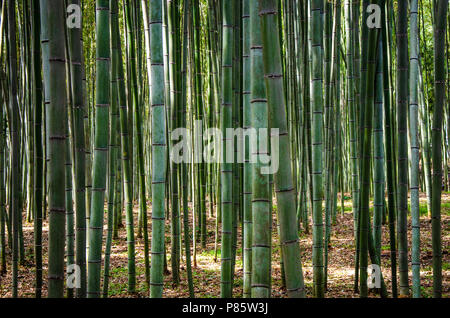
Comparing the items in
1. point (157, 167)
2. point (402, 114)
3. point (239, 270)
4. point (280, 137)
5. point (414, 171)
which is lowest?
point (239, 270)

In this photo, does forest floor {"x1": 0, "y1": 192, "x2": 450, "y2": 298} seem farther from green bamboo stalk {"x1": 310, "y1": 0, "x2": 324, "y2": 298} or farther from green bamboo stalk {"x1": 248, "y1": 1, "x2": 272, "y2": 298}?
green bamboo stalk {"x1": 248, "y1": 1, "x2": 272, "y2": 298}

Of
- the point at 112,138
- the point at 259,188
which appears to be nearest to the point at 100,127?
the point at 259,188

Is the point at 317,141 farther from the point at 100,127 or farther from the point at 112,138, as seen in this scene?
the point at 100,127

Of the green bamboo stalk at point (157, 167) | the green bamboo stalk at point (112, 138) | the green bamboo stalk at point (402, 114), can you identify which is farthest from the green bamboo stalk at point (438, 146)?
the green bamboo stalk at point (112, 138)

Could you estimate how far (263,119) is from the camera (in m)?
1.84

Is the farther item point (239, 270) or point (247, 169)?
point (239, 270)

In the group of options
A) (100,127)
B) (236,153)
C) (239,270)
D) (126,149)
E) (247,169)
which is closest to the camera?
(100,127)

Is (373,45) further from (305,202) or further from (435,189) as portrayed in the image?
(305,202)

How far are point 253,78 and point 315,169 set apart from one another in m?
1.71

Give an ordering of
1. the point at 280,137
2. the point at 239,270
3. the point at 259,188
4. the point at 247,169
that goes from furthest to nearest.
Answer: the point at 239,270 → the point at 247,169 → the point at 259,188 → the point at 280,137

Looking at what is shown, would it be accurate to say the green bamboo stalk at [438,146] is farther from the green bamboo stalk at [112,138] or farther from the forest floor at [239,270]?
the green bamboo stalk at [112,138]

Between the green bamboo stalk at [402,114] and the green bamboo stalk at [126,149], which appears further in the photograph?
the green bamboo stalk at [126,149]

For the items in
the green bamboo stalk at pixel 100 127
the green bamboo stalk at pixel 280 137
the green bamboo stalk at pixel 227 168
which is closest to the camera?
the green bamboo stalk at pixel 280 137
